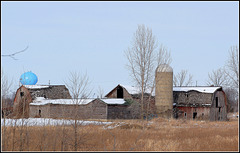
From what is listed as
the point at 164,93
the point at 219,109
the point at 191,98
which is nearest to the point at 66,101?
the point at 164,93

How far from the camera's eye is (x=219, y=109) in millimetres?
43562

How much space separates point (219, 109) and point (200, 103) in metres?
3.31

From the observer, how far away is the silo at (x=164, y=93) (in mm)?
41469

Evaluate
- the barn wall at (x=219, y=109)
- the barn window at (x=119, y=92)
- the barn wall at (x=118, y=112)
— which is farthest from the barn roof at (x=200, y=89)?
the barn wall at (x=118, y=112)

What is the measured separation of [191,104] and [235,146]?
27.9 m

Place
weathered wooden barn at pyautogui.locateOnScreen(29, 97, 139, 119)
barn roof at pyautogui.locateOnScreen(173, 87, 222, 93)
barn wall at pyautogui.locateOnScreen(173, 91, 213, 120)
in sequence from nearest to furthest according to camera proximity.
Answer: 1. weathered wooden barn at pyautogui.locateOnScreen(29, 97, 139, 119)
2. barn wall at pyautogui.locateOnScreen(173, 91, 213, 120)
3. barn roof at pyautogui.locateOnScreen(173, 87, 222, 93)

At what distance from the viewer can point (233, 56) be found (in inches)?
1326

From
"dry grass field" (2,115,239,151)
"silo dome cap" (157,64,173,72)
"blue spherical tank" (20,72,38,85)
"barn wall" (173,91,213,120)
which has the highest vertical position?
"silo dome cap" (157,64,173,72)

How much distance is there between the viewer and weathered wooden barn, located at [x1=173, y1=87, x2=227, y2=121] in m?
41.2

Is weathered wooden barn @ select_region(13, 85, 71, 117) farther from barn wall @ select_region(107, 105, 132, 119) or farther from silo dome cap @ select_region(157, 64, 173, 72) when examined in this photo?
silo dome cap @ select_region(157, 64, 173, 72)

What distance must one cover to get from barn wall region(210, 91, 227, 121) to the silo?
501 centimetres

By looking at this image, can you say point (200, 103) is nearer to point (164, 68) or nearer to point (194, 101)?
point (194, 101)

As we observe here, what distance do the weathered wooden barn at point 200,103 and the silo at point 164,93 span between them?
136 centimetres

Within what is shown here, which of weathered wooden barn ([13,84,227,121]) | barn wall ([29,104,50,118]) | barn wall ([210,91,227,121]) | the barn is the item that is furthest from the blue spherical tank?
barn wall ([210,91,227,121])
